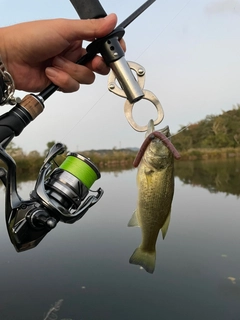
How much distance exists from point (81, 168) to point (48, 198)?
0.52 feet

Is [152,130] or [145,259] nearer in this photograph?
[152,130]

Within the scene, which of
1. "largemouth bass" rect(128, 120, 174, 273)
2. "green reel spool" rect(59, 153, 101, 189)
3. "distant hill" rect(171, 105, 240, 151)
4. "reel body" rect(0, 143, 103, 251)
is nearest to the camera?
"reel body" rect(0, 143, 103, 251)

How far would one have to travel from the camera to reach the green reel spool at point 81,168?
1.16m

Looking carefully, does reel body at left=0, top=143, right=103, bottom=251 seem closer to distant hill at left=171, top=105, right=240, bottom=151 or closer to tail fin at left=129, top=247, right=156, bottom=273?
tail fin at left=129, top=247, right=156, bottom=273

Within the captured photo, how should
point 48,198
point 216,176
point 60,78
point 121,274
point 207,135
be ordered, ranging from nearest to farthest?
point 48,198, point 60,78, point 207,135, point 121,274, point 216,176

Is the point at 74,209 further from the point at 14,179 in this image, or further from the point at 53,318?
the point at 53,318

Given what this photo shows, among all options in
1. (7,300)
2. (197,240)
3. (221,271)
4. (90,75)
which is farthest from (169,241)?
(90,75)

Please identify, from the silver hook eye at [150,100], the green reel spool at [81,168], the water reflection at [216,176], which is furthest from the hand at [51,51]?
the water reflection at [216,176]

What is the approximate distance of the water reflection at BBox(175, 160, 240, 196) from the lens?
1688 cm

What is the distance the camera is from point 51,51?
1.30 metres

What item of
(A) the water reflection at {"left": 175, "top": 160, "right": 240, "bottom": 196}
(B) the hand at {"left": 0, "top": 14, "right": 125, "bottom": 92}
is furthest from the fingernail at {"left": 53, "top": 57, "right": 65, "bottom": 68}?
(A) the water reflection at {"left": 175, "top": 160, "right": 240, "bottom": 196}

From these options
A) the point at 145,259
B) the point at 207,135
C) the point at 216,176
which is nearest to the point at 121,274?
the point at 207,135

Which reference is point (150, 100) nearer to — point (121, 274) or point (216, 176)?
point (121, 274)

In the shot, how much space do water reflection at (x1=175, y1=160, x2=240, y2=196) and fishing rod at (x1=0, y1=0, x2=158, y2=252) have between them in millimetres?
15309
